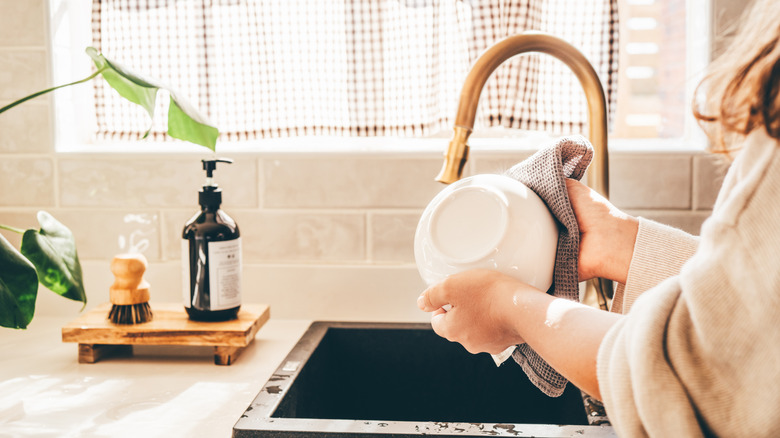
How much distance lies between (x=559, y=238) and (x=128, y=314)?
65cm

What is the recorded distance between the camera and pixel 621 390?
0.44 metres

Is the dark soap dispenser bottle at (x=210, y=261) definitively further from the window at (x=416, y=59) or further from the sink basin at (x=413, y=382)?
the window at (x=416, y=59)

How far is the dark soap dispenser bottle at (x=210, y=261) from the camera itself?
3.17ft

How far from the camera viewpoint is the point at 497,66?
831 millimetres

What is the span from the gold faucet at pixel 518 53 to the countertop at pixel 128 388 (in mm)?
388

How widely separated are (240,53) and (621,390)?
1.00 m

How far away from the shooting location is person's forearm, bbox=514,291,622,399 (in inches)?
19.7

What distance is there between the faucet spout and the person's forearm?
259 mm

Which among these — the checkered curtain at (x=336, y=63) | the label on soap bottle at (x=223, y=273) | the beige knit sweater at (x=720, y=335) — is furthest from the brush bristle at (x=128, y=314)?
the beige knit sweater at (x=720, y=335)

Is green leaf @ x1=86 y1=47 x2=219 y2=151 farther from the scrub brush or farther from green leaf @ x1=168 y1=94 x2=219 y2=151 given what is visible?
the scrub brush

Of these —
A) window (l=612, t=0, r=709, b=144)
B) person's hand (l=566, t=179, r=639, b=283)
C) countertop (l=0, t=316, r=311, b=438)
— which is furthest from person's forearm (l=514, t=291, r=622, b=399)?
window (l=612, t=0, r=709, b=144)

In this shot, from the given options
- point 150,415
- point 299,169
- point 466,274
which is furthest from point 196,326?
point 466,274

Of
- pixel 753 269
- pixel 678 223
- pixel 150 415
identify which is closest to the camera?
pixel 753 269

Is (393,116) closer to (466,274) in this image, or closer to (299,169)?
(299,169)
